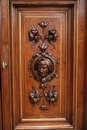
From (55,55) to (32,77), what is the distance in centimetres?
14

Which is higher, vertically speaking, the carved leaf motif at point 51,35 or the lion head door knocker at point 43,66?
the carved leaf motif at point 51,35

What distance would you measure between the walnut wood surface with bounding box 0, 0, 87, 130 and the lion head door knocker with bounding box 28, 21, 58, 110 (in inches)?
0.8

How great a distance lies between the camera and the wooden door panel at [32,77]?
2.91ft

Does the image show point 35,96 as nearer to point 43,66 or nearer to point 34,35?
point 43,66

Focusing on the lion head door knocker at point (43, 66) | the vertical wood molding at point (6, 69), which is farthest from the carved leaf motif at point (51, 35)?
the vertical wood molding at point (6, 69)

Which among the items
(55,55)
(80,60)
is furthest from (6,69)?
(80,60)

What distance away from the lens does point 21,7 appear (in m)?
0.88

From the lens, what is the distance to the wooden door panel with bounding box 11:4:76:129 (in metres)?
0.89

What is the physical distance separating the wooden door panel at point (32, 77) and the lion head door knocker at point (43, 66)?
1cm

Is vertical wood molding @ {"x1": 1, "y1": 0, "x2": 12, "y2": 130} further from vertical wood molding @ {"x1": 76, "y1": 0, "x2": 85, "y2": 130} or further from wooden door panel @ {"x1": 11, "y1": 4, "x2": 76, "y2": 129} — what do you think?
vertical wood molding @ {"x1": 76, "y1": 0, "x2": 85, "y2": 130}

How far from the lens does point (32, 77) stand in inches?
35.8

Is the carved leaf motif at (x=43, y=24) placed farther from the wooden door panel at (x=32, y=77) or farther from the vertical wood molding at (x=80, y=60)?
the vertical wood molding at (x=80, y=60)

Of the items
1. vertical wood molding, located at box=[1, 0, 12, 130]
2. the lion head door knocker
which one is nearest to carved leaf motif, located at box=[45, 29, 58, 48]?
the lion head door knocker

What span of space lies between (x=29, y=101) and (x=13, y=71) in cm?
16
